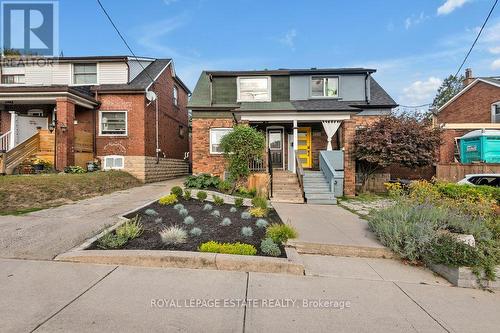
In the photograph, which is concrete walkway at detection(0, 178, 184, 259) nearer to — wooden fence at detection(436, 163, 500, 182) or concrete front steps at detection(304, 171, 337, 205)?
concrete front steps at detection(304, 171, 337, 205)

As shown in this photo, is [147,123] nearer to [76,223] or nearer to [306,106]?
[306,106]

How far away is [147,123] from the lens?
15.6m

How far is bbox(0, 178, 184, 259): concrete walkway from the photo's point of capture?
4695 millimetres

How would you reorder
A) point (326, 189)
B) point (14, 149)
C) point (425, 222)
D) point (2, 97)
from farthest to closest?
point (2, 97), point (14, 149), point (326, 189), point (425, 222)

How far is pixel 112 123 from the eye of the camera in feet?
50.6

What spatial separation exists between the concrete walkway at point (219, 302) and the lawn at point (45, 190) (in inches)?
199

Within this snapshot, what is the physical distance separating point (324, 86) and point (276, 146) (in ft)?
14.6

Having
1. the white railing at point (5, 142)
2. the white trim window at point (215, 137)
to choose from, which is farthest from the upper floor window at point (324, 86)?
the white railing at point (5, 142)

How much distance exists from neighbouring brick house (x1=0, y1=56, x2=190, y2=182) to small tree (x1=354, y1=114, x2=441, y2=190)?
11407 millimetres

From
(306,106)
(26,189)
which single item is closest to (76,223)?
(26,189)

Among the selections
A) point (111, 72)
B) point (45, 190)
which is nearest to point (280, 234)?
point (45, 190)

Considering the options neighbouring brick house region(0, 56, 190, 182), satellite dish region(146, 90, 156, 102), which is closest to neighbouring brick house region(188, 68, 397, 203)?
satellite dish region(146, 90, 156, 102)

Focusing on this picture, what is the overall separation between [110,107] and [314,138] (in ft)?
37.5

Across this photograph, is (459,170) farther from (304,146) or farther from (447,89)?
(447,89)
